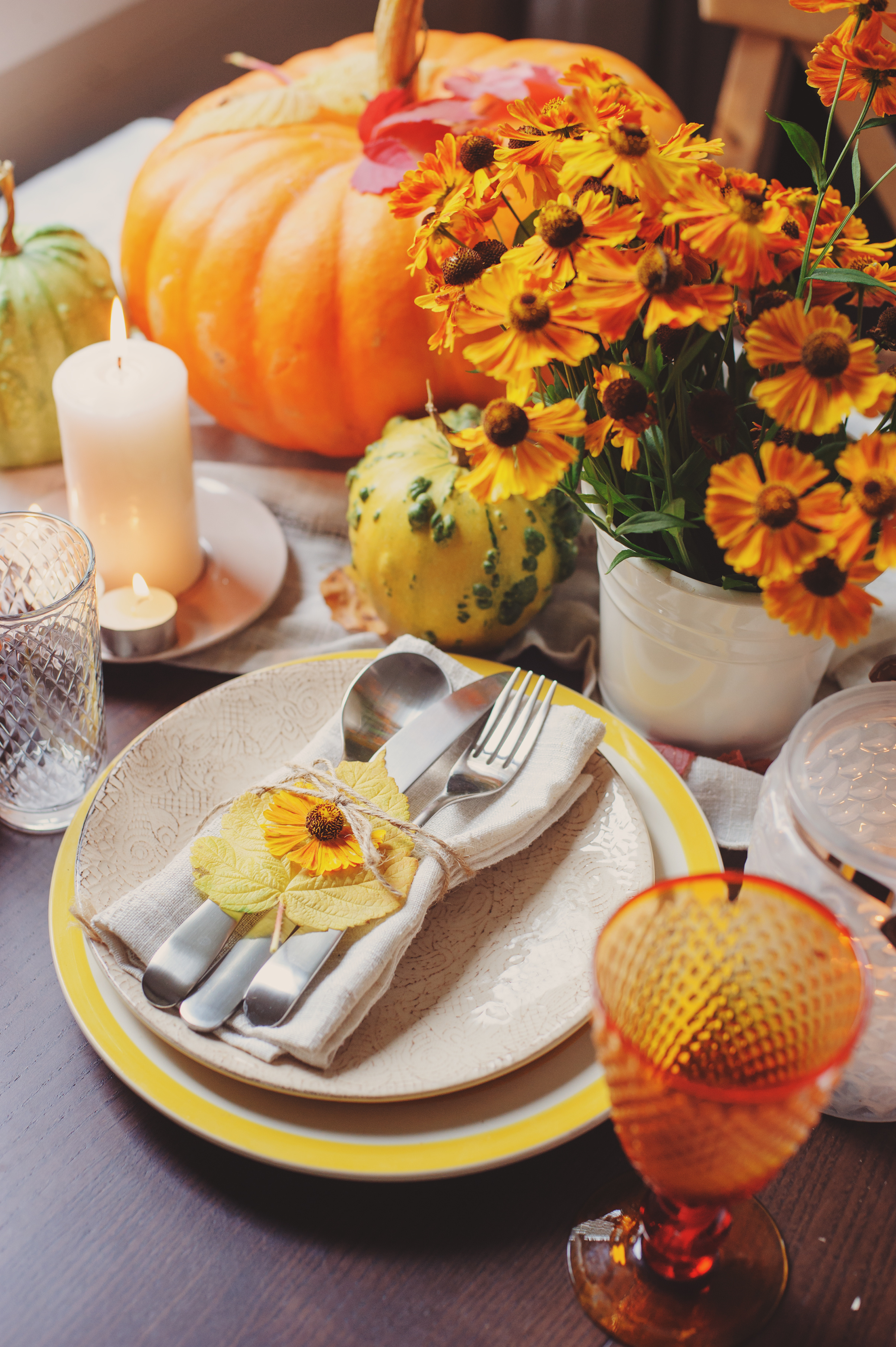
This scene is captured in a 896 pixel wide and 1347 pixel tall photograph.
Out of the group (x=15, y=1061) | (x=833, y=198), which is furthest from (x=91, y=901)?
(x=833, y=198)

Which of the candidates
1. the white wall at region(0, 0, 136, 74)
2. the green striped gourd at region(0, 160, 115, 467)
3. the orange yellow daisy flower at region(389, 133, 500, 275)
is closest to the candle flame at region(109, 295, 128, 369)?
the green striped gourd at region(0, 160, 115, 467)

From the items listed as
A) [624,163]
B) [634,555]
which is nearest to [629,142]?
[624,163]

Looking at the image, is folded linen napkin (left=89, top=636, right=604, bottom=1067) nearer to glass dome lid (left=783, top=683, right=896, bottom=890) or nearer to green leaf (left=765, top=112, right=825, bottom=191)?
glass dome lid (left=783, top=683, right=896, bottom=890)

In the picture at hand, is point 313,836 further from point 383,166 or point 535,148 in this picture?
point 383,166

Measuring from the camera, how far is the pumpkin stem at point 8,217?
84 centimetres

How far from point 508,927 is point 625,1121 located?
19 centimetres

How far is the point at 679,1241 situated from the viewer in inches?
17.8

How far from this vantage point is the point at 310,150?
0.94 metres

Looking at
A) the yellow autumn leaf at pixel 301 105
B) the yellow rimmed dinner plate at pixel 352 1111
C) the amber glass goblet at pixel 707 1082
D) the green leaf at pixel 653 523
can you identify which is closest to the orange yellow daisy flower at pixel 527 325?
the green leaf at pixel 653 523

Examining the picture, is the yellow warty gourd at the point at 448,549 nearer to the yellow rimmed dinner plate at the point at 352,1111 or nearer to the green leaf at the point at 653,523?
the green leaf at the point at 653,523

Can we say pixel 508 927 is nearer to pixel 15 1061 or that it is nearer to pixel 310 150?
pixel 15 1061

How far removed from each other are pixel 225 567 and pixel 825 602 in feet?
1.83

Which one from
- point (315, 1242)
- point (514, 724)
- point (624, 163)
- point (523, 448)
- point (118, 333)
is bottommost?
point (315, 1242)

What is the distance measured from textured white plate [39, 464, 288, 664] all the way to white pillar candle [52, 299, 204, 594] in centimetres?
3
